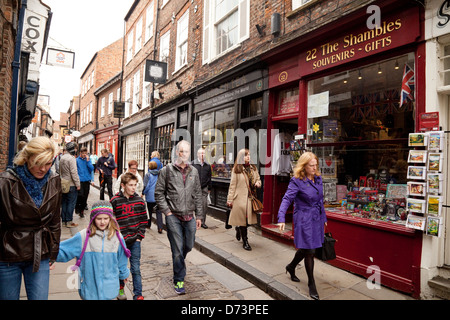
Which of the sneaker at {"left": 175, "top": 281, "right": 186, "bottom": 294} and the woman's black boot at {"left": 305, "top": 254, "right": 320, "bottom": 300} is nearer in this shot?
the woman's black boot at {"left": 305, "top": 254, "right": 320, "bottom": 300}

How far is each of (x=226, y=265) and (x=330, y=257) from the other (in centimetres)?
190

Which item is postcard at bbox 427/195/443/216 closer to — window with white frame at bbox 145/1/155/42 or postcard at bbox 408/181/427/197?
postcard at bbox 408/181/427/197

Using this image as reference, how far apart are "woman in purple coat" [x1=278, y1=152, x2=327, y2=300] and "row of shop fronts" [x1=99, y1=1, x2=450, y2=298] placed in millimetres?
1153

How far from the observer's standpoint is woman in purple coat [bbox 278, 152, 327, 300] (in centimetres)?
363

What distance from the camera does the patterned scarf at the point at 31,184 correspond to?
7.04 ft

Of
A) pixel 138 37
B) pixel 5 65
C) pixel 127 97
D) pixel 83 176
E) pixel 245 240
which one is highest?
pixel 138 37

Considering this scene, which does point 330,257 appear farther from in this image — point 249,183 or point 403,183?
point 249,183

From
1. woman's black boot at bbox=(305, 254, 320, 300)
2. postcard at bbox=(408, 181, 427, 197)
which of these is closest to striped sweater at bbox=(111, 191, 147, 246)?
woman's black boot at bbox=(305, 254, 320, 300)

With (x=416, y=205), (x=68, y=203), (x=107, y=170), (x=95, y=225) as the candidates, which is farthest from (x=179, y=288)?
(x=107, y=170)

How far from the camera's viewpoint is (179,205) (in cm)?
377

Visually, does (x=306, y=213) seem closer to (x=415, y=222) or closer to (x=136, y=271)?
(x=415, y=222)

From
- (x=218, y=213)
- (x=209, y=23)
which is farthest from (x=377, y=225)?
(x=209, y=23)

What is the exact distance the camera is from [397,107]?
4.53 meters

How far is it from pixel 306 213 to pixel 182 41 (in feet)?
33.5
